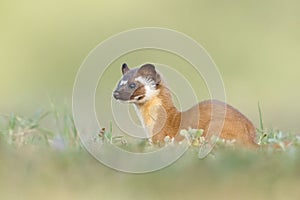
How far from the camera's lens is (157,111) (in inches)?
149

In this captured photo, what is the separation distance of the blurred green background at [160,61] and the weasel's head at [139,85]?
802 mm

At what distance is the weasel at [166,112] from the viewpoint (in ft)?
11.3

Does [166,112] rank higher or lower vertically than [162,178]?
higher

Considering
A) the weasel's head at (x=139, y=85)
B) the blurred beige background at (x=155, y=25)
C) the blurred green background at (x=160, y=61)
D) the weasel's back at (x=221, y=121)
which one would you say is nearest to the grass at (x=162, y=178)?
the blurred green background at (x=160, y=61)

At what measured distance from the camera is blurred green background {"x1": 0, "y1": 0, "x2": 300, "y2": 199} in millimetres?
2426

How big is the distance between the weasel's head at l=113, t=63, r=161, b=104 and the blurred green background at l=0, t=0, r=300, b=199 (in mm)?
802

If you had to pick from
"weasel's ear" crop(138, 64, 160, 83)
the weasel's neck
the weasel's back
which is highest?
"weasel's ear" crop(138, 64, 160, 83)

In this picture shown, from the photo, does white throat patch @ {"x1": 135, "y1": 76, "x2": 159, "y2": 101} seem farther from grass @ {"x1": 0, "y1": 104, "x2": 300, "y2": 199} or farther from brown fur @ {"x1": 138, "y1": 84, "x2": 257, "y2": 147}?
grass @ {"x1": 0, "y1": 104, "x2": 300, "y2": 199}

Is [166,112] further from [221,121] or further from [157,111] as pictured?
[221,121]

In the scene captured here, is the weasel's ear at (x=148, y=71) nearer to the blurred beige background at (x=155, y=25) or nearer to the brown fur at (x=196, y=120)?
the brown fur at (x=196, y=120)

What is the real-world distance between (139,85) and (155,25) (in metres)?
13.3

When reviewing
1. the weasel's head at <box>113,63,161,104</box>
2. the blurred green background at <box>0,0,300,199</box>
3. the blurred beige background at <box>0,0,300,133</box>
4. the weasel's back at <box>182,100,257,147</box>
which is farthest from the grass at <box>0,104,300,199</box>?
the blurred beige background at <box>0,0,300,133</box>

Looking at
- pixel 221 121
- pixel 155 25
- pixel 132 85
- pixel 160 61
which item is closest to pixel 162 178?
pixel 221 121

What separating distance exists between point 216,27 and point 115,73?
853 cm
